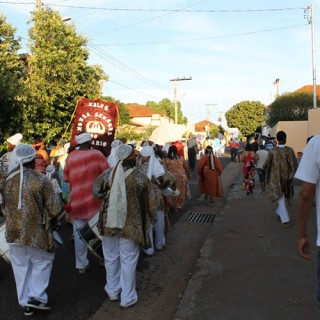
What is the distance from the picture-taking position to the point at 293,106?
3431 centimetres

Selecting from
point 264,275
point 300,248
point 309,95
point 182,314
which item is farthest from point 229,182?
point 309,95

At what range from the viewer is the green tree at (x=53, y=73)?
1270cm

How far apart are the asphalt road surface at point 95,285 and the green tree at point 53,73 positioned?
6.42 meters

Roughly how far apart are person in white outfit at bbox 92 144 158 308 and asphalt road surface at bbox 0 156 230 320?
0.26m

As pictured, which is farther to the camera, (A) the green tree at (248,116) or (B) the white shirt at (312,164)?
(A) the green tree at (248,116)

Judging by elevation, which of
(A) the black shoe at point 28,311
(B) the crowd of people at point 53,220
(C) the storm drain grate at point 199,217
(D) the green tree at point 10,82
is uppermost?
(D) the green tree at point 10,82

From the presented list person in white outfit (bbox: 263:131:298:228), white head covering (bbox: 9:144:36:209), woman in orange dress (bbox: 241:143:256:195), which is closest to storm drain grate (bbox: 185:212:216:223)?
person in white outfit (bbox: 263:131:298:228)

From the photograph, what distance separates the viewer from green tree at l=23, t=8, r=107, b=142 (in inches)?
500

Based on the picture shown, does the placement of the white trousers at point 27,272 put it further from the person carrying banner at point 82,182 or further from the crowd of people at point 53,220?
the person carrying banner at point 82,182

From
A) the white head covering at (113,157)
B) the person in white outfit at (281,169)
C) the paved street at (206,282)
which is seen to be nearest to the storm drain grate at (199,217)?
the paved street at (206,282)

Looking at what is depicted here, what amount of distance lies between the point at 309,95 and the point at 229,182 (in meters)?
20.4

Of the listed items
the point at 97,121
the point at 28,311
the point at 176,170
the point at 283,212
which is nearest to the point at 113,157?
the point at 28,311

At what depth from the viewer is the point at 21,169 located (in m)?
4.33

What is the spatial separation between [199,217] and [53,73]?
6368 millimetres
